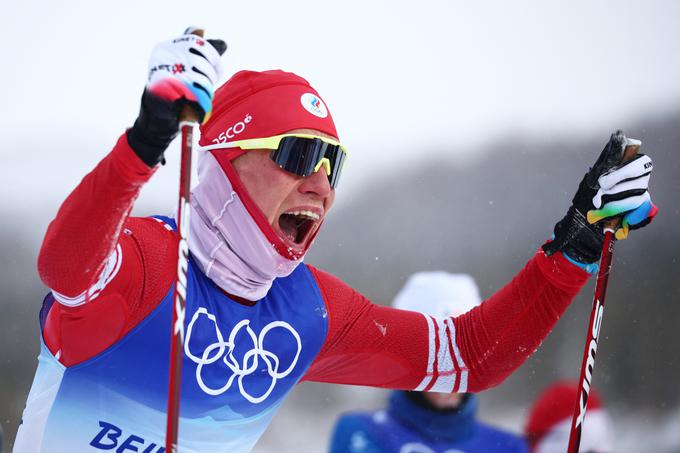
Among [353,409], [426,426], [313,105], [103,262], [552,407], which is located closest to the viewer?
[103,262]

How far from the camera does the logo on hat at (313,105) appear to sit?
2260mm

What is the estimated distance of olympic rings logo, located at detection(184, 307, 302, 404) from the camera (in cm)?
209

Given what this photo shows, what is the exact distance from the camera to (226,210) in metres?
2.18

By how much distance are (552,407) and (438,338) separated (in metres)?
2.12

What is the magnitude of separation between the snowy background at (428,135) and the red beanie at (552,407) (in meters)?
0.11

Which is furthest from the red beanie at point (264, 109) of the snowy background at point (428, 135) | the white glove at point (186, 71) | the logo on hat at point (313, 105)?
the snowy background at point (428, 135)

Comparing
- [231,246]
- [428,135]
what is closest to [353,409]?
[428,135]

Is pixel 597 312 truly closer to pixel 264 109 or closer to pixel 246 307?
pixel 246 307

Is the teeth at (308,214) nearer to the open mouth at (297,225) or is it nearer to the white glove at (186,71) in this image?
the open mouth at (297,225)

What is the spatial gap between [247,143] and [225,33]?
177 centimetres

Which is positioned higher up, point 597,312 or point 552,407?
point 597,312

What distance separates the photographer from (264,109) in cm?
225

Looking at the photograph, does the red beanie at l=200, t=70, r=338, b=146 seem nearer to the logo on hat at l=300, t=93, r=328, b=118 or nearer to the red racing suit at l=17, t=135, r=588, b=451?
the logo on hat at l=300, t=93, r=328, b=118

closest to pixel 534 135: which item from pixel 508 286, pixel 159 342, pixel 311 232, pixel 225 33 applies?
pixel 225 33
